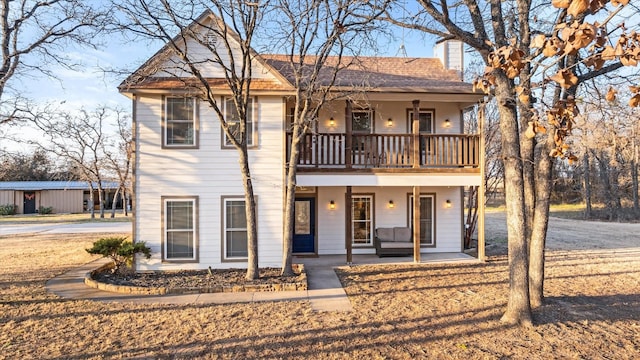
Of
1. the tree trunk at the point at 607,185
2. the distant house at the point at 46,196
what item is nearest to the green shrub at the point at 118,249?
the distant house at the point at 46,196

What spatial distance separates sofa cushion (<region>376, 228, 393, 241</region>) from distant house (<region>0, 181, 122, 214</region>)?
97.8 ft

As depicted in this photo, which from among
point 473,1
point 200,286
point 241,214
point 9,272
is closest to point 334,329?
point 200,286

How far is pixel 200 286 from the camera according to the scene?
764cm

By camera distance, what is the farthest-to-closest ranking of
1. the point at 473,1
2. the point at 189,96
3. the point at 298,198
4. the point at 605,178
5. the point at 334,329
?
the point at 605,178 < the point at 298,198 < the point at 189,96 < the point at 473,1 < the point at 334,329

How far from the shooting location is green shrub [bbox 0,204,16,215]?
3125 cm

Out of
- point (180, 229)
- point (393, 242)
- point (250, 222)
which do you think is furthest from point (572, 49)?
point (393, 242)

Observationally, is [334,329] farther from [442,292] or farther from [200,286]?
[200,286]

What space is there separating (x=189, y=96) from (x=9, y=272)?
651cm

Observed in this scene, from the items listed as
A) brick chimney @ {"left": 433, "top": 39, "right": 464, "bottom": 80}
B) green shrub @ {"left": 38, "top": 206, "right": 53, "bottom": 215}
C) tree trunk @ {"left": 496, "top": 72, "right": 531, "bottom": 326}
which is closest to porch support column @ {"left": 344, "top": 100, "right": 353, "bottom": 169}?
tree trunk @ {"left": 496, "top": 72, "right": 531, "bottom": 326}

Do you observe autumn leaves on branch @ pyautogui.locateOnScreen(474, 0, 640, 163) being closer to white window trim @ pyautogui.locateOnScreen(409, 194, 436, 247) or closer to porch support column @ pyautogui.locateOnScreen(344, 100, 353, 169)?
porch support column @ pyautogui.locateOnScreen(344, 100, 353, 169)

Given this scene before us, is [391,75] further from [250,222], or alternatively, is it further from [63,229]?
[63,229]

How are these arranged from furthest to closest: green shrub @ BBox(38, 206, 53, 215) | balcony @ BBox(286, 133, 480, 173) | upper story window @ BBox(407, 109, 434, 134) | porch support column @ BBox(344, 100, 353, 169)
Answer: green shrub @ BBox(38, 206, 53, 215)
upper story window @ BBox(407, 109, 434, 134)
balcony @ BBox(286, 133, 480, 173)
porch support column @ BBox(344, 100, 353, 169)

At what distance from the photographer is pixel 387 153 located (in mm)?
10281

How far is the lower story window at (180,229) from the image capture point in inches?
367
